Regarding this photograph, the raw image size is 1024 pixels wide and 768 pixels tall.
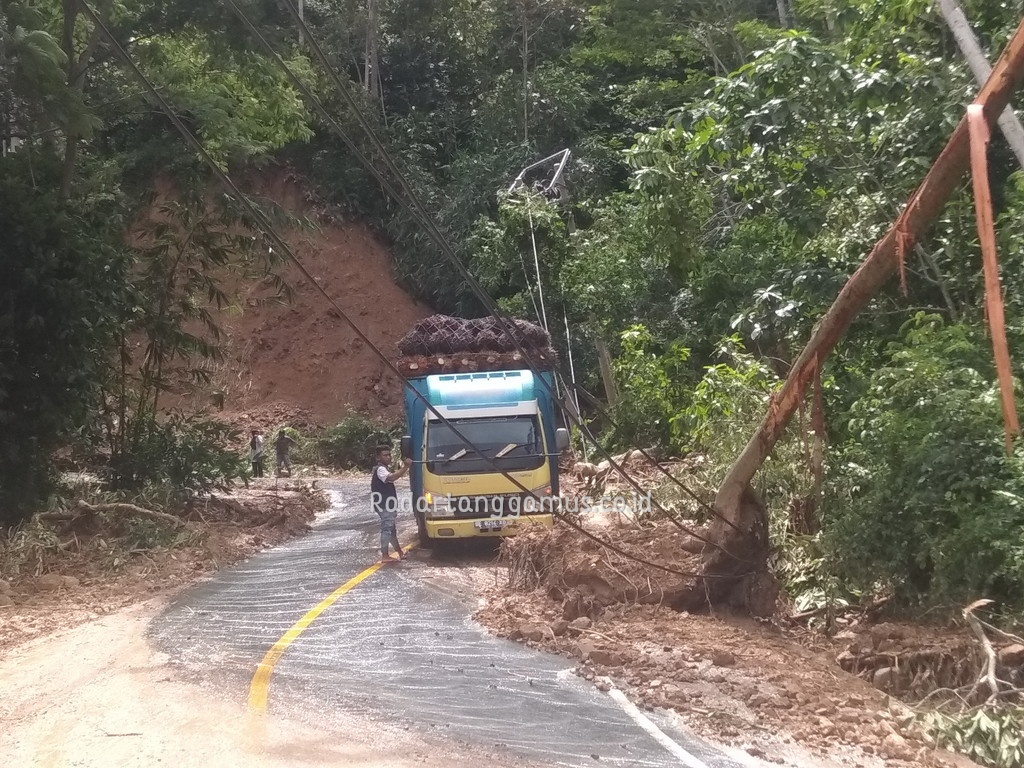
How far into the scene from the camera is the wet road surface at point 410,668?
634cm

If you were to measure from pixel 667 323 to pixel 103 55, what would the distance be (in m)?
12.6

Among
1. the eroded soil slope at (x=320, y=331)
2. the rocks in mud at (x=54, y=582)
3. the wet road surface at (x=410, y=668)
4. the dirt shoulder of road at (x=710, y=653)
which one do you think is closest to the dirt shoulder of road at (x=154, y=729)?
the wet road surface at (x=410, y=668)

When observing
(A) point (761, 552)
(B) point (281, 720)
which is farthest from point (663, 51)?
(B) point (281, 720)

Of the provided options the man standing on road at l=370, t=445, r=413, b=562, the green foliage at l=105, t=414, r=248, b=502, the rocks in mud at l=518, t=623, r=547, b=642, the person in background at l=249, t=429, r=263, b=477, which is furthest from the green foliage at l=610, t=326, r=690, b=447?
the person in background at l=249, t=429, r=263, b=477

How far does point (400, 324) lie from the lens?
35.9 meters

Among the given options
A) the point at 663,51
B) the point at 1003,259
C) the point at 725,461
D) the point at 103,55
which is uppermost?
the point at 663,51

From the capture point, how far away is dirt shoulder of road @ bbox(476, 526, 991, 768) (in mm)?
6496

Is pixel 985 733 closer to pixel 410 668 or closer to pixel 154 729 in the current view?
pixel 410 668

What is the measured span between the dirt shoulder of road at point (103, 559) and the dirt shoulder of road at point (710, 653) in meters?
4.56

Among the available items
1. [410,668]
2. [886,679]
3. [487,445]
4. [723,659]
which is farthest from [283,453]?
[886,679]

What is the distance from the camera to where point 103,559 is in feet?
41.8

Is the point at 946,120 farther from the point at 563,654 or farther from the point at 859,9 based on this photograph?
the point at 563,654

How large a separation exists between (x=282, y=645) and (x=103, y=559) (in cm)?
533

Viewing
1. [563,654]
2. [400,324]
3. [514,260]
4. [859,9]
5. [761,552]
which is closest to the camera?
[563,654]
